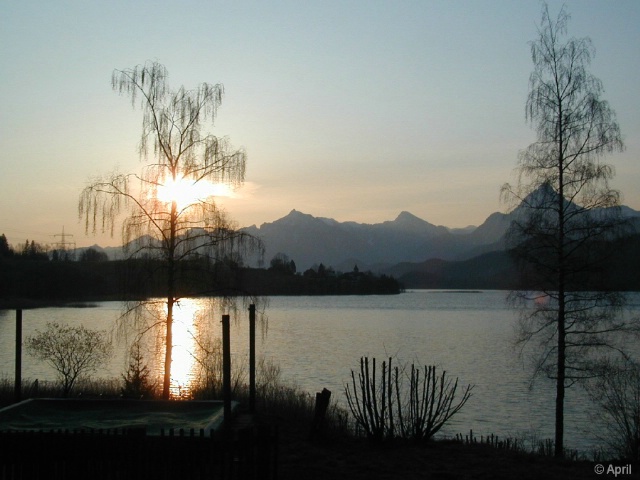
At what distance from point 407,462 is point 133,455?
5.49 meters

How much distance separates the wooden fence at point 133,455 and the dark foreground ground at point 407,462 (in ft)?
6.20

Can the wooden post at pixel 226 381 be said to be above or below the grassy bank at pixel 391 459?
above

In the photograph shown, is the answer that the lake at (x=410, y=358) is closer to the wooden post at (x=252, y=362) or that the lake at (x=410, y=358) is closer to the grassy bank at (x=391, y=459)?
the wooden post at (x=252, y=362)

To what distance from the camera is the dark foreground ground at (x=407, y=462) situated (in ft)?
37.4

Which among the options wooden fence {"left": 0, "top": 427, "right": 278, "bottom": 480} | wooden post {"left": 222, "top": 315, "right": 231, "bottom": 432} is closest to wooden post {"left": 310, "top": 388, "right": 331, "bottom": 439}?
wooden post {"left": 222, "top": 315, "right": 231, "bottom": 432}

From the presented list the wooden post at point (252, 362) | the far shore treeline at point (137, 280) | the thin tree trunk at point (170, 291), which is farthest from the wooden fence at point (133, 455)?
the far shore treeline at point (137, 280)

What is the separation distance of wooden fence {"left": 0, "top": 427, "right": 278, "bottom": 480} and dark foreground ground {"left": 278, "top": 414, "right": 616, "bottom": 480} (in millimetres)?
1890

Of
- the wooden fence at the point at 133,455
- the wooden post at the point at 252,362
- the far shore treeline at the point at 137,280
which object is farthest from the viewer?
the far shore treeline at the point at 137,280

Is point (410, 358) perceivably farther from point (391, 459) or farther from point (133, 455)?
point (133, 455)

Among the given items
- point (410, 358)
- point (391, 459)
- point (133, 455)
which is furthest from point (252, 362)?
point (410, 358)

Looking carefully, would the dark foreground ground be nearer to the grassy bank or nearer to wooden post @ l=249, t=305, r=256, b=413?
the grassy bank

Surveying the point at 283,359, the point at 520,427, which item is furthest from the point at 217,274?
the point at 283,359

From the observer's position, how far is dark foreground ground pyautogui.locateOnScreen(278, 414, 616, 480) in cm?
1139

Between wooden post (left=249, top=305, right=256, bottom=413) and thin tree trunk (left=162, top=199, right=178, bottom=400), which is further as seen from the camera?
thin tree trunk (left=162, top=199, right=178, bottom=400)
